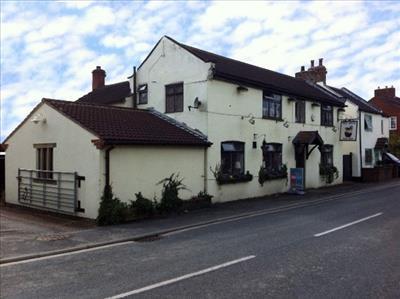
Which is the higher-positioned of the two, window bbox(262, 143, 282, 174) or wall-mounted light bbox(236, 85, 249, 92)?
wall-mounted light bbox(236, 85, 249, 92)

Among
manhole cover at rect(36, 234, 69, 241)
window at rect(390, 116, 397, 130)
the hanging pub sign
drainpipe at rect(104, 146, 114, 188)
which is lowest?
manhole cover at rect(36, 234, 69, 241)

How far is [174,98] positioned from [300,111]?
346 inches

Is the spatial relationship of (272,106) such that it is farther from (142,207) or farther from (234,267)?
(234,267)

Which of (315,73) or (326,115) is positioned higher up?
(315,73)

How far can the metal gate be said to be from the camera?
1532 cm

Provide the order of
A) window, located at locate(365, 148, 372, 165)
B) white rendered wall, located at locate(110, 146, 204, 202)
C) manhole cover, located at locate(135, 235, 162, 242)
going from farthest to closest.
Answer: window, located at locate(365, 148, 372, 165)
white rendered wall, located at locate(110, 146, 204, 202)
manhole cover, located at locate(135, 235, 162, 242)

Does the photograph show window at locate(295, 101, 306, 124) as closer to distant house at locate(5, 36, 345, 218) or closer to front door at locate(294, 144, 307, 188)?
distant house at locate(5, 36, 345, 218)

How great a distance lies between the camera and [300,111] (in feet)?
83.5

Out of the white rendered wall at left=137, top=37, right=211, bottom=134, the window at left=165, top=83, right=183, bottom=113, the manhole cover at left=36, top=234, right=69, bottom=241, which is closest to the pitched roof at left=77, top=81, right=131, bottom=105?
the white rendered wall at left=137, top=37, right=211, bottom=134

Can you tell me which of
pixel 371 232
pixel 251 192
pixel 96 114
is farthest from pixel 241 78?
pixel 371 232

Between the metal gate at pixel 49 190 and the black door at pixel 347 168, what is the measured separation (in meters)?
23.6

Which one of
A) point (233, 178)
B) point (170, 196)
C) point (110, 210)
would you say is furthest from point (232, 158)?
point (110, 210)

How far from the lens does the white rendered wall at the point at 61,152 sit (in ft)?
47.6

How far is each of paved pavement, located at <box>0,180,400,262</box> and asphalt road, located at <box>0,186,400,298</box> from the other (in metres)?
0.96
